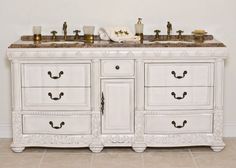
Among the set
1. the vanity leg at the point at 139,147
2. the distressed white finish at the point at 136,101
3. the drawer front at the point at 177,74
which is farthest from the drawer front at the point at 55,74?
the vanity leg at the point at 139,147

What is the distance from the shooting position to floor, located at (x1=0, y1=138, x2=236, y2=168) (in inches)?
→ 147

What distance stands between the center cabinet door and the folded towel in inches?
12.3

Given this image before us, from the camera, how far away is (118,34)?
400cm

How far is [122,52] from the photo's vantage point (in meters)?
3.83

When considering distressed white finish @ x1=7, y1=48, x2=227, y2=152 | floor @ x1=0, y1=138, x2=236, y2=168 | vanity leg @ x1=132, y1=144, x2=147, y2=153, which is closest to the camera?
floor @ x1=0, y1=138, x2=236, y2=168

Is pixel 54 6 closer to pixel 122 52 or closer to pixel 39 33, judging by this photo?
pixel 39 33

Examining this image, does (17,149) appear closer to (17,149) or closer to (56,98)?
(17,149)

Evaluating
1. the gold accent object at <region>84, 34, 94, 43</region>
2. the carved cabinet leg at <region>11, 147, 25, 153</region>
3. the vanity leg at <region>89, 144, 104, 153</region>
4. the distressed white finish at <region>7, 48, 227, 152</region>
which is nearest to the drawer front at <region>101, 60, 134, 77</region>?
the distressed white finish at <region>7, 48, 227, 152</region>

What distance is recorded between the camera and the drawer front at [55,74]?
386cm

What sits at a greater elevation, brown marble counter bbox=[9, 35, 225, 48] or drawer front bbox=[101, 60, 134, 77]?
brown marble counter bbox=[9, 35, 225, 48]

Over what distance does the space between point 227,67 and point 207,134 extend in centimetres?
64

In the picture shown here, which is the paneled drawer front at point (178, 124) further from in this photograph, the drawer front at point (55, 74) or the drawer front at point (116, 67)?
the drawer front at point (55, 74)

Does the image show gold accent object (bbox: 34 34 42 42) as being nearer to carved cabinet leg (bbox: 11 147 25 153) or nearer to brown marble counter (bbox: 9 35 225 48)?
brown marble counter (bbox: 9 35 225 48)

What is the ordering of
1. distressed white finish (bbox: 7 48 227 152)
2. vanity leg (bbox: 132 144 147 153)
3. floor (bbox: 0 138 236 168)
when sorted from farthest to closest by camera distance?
vanity leg (bbox: 132 144 147 153)
distressed white finish (bbox: 7 48 227 152)
floor (bbox: 0 138 236 168)
